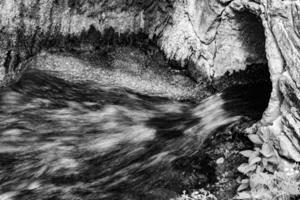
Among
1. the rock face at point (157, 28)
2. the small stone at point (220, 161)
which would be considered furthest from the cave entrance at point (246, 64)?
the small stone at point (220, 161)

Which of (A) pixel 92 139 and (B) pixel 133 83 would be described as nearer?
(A) pixel 92 139

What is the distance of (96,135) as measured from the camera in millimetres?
5566

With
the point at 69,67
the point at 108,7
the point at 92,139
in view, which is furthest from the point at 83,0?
the point at 92,139

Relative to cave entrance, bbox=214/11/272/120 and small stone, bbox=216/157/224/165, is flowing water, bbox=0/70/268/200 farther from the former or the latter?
small stone, bbox=216/157/224/165

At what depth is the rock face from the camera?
6195 millimetres

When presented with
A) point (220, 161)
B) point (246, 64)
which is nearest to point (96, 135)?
point (220, 161)

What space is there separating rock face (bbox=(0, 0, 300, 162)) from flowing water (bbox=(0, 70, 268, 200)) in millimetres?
559

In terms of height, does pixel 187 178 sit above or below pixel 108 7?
below

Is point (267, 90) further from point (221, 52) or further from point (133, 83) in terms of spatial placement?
point (133, 83)

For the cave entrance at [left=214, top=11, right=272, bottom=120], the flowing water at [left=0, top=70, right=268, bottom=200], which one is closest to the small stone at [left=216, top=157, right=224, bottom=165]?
the flowing water at [left=0, top=70, right=268, bottom=200]

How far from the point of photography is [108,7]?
7301 mm

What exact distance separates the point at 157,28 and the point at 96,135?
266 cm

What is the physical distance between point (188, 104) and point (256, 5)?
6.15ft

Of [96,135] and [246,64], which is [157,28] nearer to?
[246,64]
